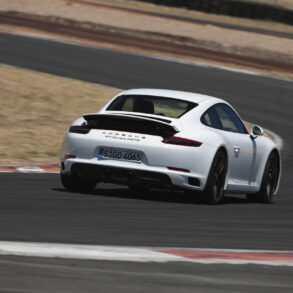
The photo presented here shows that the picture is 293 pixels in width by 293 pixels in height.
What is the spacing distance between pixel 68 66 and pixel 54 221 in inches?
740

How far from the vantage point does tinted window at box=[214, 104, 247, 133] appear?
10977 mm

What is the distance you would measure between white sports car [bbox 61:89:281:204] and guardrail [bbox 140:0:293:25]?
44345 millimetres

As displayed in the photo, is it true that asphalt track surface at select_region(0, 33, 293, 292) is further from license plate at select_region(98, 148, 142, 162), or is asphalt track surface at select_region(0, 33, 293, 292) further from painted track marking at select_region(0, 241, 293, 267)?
license plate at select_region(98, 148, 142, 162)

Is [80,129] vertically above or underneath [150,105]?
underneath

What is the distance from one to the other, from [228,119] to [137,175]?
6.08 feet

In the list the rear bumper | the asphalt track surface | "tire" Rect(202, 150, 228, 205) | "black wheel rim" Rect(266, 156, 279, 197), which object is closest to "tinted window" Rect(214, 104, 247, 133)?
"tire" Rect(202, 150, 228, 205)

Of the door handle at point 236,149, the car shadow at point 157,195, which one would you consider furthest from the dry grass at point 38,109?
the door handle at point 236,149

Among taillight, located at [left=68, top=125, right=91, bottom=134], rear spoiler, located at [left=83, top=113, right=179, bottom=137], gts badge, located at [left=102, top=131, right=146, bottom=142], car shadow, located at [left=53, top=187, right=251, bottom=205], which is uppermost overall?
rear spoiler, located at [left=83, top=113, right=179, bottom=137]

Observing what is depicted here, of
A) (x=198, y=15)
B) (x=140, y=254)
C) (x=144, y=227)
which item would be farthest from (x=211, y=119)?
(x=198, y=15)

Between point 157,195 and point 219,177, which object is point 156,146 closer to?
point 219,177

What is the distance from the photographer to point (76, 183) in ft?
34.7

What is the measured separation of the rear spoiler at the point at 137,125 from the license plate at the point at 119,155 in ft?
0.80

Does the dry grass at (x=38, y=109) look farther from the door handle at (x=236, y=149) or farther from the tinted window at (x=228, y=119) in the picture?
the door handle at (x=236, y=149)

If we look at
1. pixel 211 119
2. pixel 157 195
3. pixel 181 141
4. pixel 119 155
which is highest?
pixel 211 119
